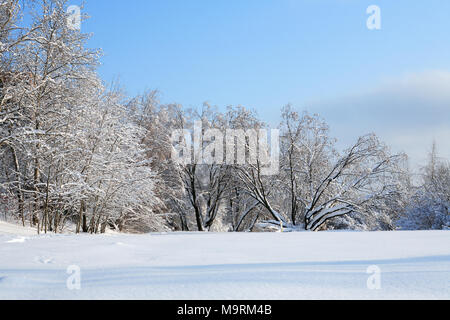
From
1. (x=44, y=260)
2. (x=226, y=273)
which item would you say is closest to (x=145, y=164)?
(x=44, y=260)

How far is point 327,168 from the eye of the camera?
Answer: 19.2 meters

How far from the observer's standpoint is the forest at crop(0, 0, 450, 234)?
42.0ft

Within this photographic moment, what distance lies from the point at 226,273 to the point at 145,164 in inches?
731

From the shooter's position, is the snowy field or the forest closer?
the snowy field

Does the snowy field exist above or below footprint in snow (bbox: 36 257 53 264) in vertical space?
above

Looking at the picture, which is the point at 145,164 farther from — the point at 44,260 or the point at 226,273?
the point at 226,273

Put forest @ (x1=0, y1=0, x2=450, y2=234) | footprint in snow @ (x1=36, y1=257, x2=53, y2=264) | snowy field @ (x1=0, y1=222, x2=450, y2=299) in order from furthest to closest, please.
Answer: forest @ (x1=0, y1=0, x2=450, y2=234) < footprint in snow @ (x1=36, y1=257, x2=53, y2=264) < snowy field @ (x1=0, y1=222, x2=450, y2=299)

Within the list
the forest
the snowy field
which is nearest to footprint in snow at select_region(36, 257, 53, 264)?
the snowy field

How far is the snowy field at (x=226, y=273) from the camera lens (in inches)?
96.1

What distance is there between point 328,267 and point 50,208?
12.5m

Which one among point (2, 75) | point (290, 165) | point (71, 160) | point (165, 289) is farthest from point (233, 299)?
point (290, 165)

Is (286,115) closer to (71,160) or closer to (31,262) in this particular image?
(71,160)

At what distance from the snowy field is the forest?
7748 mm

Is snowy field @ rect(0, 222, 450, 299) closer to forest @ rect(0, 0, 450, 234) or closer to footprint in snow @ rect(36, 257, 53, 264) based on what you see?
Result: footprint in snow @ rect(36, 257, 53, 264)
